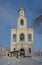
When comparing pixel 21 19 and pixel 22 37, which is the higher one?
pixel 21 19

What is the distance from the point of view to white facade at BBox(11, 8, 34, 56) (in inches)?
1842

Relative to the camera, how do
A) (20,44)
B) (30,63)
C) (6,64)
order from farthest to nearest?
(20,44) → (30,63) → (6,64)

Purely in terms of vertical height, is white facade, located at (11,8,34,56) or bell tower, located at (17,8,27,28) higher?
bell tower, located at (17,8,27,28)

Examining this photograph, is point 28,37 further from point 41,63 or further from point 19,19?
point 41,63

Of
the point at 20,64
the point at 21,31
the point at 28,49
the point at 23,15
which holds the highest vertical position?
the point at 23,15

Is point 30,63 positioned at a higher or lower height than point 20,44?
lower

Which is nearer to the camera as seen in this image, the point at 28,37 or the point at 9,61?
the point at 9,61

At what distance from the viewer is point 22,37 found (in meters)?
48.7

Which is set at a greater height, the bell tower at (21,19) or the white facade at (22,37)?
the bell tower at (21,19)

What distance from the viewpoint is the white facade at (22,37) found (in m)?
46.8

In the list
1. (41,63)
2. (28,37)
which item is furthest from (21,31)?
(41,63)

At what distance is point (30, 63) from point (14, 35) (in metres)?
35.7

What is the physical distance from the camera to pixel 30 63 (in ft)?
44.0

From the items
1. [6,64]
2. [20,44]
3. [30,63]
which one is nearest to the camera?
[6,64]
